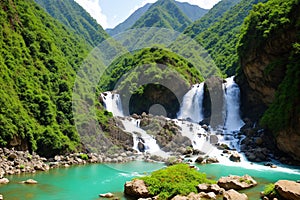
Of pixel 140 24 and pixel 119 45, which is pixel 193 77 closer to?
pixel 119 45

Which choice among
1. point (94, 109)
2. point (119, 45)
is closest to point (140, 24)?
point (119, 45)

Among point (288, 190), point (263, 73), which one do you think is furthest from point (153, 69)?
point (288, 190)

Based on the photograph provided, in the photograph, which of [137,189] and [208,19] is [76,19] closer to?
[208,19]

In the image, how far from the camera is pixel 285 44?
28.2m

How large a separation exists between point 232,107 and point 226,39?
3163cm

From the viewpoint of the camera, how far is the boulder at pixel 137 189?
1429cm

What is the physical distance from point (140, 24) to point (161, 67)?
6036 cm

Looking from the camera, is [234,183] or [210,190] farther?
[234,183]

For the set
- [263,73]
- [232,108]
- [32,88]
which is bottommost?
[232,108]

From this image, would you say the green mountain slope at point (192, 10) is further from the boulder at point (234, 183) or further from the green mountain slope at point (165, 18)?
the boulder at point (234, 183)

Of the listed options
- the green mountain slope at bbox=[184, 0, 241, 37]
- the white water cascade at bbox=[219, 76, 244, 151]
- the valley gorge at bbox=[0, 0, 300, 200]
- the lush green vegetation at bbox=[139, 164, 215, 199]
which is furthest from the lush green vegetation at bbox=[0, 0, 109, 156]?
the green mountain slope at bbox=[184, 0, 241, 37]

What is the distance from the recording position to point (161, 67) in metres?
48.8

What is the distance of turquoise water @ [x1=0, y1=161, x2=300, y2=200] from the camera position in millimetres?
15455

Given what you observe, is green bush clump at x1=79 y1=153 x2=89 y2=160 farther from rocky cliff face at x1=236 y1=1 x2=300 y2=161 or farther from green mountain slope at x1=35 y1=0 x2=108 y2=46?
green mountain slope at x1=35 y1=0 x2=108 y2=46
